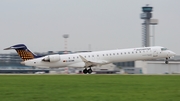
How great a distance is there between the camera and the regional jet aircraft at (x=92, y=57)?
2174 inches

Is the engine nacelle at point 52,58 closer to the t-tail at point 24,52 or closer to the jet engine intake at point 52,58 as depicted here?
the jet engine intake at point 52,58

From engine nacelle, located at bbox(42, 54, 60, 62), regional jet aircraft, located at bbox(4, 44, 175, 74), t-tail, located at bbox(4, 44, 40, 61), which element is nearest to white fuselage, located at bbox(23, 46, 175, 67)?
regional jet aircraft, located at bbox(4, 44, 175, 74)

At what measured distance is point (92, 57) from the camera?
56.1 metres

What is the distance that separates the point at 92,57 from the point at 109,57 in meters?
2.31

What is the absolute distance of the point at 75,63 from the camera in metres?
56.3

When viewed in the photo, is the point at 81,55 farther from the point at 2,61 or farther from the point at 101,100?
the point at 2,61

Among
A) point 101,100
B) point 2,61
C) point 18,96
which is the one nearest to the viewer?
point 101,100

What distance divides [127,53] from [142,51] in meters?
1.95

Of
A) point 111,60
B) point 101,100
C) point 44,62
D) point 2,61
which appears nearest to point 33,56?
point 44,62

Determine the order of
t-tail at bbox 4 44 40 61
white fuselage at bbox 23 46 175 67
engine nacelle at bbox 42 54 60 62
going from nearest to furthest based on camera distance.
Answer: white fuselage at bbox 23 46 175 67 < engine nacelle at bbox 42 54 60 62 < t-tail at bbox 4 44 40 61

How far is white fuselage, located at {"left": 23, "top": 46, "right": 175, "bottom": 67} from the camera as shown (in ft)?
181

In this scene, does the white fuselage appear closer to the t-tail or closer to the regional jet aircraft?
the regional jet aircraft

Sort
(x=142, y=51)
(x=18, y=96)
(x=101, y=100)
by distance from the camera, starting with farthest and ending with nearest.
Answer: (x=142, y=51) < (x=18, y=96) < (x=101, y=100)

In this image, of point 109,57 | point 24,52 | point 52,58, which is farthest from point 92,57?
point 24,52
